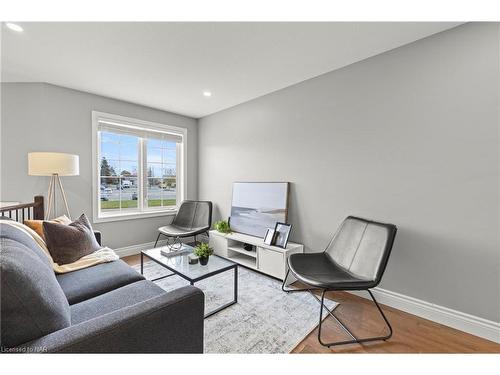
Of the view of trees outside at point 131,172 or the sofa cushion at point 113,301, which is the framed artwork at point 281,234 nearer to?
the sofa cushion at point 113,301

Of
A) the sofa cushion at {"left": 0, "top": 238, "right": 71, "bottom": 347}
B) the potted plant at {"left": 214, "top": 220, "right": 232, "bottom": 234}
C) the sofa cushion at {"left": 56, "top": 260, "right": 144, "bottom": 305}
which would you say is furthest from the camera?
the potted plant at {"left": 214, "top": 220, "right": 232, "bottom": 234}

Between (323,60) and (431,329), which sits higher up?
(323,60)

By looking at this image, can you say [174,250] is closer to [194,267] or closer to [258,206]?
[194,267]

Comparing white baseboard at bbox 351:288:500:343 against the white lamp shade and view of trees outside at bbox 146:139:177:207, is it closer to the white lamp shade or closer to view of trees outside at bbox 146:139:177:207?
view of trees outside at bbox 146:139:177:207

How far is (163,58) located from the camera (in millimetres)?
2162

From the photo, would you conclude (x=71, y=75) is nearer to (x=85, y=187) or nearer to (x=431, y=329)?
(x=85, y=187)

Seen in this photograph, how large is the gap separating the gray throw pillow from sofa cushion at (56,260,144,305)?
189 mm

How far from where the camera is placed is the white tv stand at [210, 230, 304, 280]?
8.23 feet

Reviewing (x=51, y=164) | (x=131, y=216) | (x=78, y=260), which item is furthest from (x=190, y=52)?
(x=131, y=216)

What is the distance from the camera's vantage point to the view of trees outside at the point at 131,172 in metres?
3.37

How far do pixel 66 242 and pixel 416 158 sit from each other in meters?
3.07

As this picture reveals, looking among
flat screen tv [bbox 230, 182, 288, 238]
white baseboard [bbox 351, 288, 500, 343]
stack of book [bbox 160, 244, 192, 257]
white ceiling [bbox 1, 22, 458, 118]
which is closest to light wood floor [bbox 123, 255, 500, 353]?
white baseboard [bbox 351, 288, 500, 343]

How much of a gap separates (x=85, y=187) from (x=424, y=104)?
397 centimetres
